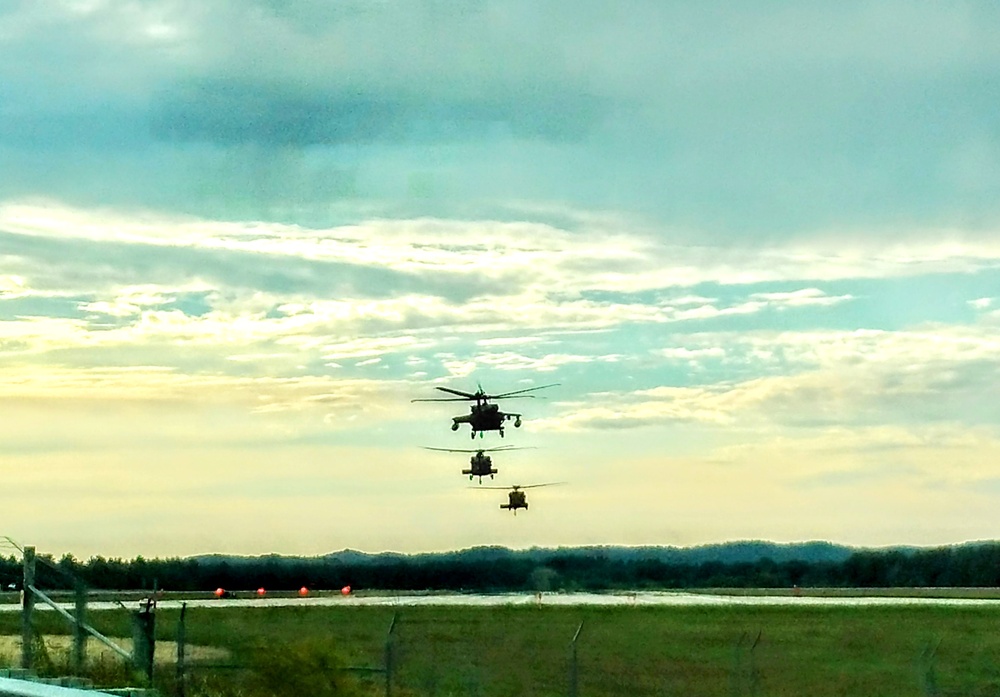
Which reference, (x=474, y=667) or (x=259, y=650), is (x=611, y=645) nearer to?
(x=474, y=667)

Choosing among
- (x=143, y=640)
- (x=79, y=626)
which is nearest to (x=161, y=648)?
(x=143, y=640)

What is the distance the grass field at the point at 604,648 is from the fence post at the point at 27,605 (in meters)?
3.40

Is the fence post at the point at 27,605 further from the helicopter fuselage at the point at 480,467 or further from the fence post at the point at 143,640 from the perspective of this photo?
the helicopter fuselage at the point at 480,467

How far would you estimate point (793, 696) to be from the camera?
36250 millimetres

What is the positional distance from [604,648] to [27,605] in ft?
87.4

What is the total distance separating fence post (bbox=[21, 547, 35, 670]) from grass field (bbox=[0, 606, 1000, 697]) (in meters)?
3.40

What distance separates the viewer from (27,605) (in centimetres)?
2686

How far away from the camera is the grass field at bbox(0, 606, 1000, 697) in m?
33.4

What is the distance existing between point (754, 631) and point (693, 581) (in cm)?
7090

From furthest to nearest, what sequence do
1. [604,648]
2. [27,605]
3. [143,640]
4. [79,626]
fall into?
[604,648] → [143,640] → [27,605] → [79,626]

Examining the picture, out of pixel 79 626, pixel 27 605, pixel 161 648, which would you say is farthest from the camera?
pixel 161 648

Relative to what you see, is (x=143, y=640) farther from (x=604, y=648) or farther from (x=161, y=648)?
(x=604, y=648)

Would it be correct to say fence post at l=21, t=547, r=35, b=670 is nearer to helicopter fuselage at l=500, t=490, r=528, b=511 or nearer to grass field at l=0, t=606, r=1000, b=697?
grass field at l=0, t=606, r=1000, b=697

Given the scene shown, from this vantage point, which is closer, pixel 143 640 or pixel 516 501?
pixel 143 640
